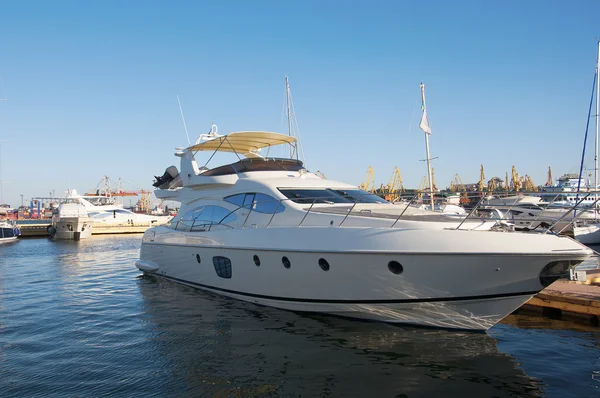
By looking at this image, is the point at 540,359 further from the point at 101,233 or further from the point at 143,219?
the point at 143,219

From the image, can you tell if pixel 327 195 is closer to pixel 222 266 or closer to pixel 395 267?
pixel 222 266

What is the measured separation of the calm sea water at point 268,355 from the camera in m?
5.72

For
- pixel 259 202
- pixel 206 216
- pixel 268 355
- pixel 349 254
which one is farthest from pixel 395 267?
pixel 206 216

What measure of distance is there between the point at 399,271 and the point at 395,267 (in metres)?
0.09

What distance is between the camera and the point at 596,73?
24953mm

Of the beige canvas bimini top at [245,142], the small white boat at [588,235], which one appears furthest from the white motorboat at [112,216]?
the small white boat at [588,235]

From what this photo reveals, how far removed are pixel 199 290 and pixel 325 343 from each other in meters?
5.19

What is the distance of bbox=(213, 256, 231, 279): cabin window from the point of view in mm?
9859

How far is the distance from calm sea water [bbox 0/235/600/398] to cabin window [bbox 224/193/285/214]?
2.11m

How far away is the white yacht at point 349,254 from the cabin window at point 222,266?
0.04m

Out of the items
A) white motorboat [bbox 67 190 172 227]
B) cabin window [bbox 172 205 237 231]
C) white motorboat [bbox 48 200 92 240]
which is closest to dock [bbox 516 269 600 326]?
cabin window [bbox 172 205 237 231]

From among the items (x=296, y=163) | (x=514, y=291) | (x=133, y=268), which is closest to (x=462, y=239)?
(x=514, y=291)

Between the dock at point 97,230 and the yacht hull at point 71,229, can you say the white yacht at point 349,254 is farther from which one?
the dock at point 97,230

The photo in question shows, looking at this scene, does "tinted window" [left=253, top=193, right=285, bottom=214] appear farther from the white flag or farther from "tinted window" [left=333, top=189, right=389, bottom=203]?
the white flag
